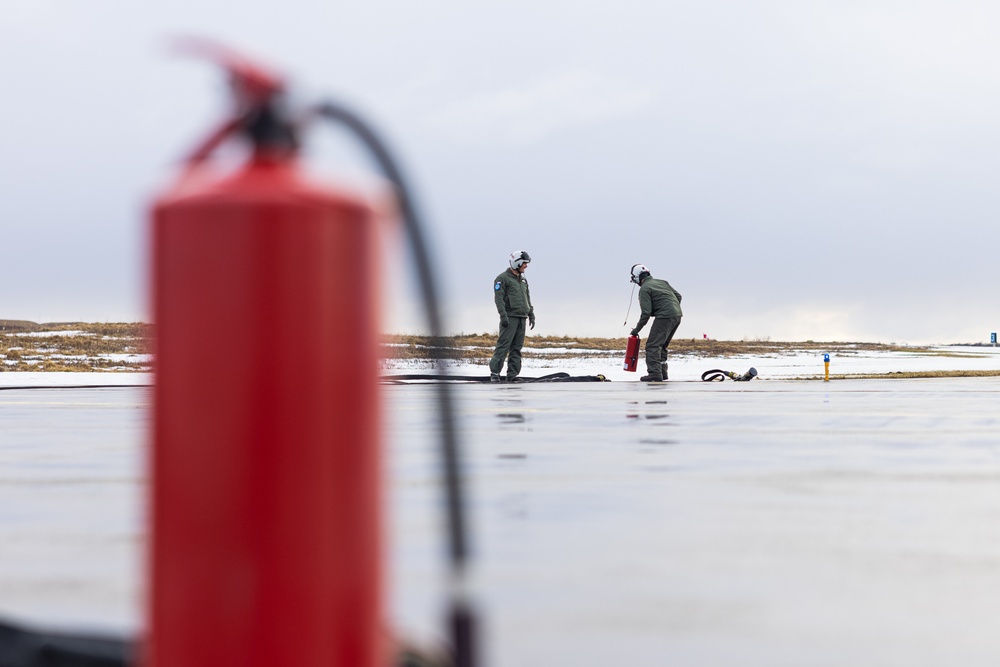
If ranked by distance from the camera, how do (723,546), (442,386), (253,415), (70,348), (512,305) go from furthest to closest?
(70,348)
(512,305)
(723,546)
(442,386)
(253,415)

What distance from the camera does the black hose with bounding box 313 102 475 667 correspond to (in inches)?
53.9

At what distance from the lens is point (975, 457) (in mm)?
5090

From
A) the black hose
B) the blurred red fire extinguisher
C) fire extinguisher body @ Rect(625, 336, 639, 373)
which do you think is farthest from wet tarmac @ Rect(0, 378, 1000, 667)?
fire extinguisher body @ Rect(625, 336, 639, 373)

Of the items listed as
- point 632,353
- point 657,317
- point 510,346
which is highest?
Result: point 657,317

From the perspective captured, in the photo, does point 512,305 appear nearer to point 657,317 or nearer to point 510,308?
point 510,308

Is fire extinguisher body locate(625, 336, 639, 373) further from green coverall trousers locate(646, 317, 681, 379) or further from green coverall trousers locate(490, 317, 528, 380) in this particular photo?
green coverall trousers locate(490, 317, 528, 380)

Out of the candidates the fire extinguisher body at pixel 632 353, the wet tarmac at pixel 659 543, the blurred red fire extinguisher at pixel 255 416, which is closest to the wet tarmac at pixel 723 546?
the wet tarmac at pixel 659 543

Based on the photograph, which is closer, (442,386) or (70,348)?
(442,386)

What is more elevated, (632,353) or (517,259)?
(517,259)

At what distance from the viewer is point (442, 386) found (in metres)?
1.44

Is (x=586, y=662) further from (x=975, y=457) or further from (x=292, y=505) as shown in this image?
(x=975, y=457)

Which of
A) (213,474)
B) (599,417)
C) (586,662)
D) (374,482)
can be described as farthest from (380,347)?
(599,417)

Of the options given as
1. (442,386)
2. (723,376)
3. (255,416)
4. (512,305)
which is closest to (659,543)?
(442,386)

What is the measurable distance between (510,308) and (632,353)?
2314 mm
